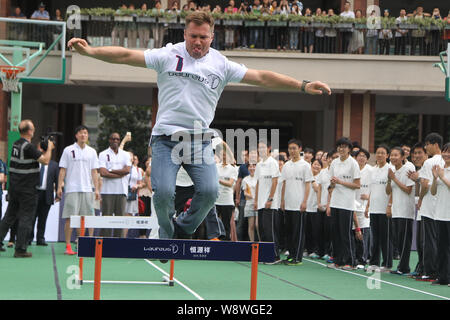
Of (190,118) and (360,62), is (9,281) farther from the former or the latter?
(360,62)

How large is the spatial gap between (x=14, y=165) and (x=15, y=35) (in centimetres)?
1094

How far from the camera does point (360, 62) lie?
75.5ft

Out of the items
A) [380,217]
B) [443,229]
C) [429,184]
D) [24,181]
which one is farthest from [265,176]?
[24,181]

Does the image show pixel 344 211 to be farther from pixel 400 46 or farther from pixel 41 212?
pixel 400 46

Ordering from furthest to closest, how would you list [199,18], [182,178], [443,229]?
[182,178], [443,229], [199,18]

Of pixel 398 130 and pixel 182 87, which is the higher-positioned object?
pixel 398 130

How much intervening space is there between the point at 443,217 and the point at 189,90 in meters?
5.46

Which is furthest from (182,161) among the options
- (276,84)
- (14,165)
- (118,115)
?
(118,115)

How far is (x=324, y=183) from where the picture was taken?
1401 centimetres

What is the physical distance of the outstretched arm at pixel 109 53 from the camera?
573 cm

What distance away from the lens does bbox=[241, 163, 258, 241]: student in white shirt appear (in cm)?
1481

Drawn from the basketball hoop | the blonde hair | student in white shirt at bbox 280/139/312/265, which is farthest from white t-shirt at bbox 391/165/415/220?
the basketball hoop

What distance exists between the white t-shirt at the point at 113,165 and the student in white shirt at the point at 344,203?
450cm

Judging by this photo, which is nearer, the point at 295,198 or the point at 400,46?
the point at 295,198
